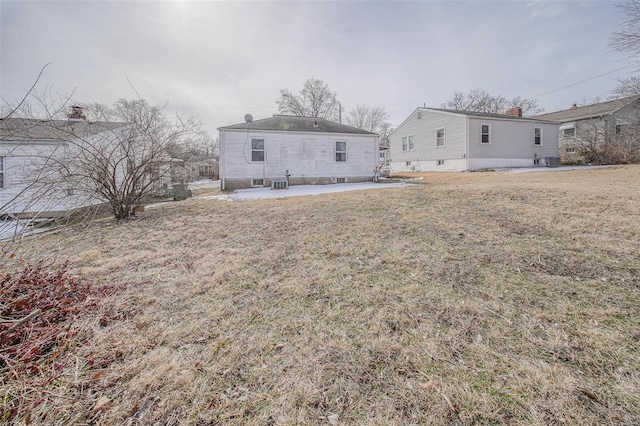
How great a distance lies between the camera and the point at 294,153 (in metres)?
14.0

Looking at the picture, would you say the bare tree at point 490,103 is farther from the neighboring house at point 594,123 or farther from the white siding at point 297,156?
the white siding at point 297,156

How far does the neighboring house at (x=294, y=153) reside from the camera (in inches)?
518

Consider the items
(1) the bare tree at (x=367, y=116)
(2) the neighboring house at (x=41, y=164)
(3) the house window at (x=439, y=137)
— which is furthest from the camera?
(1) the bare tree at (x=367, y=116)

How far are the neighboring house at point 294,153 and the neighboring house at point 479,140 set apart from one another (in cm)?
593

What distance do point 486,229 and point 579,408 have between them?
367 cm

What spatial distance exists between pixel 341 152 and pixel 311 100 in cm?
2471

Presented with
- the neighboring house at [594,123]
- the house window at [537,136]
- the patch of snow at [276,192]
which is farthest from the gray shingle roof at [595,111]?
the patch of snow at [276,192]

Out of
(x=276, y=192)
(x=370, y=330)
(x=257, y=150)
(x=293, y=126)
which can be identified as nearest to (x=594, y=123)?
(x=293, y=126)

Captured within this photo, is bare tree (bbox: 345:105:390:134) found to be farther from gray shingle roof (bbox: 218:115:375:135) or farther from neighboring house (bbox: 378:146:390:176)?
gray shingle roof (bbox: 218:115:375:135)

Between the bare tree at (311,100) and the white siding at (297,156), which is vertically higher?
the bare tree at (311,100)

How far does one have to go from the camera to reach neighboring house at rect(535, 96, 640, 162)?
19.1 m

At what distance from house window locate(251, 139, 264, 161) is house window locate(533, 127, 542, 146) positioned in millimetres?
18417

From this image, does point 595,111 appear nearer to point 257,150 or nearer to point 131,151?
point 257,150

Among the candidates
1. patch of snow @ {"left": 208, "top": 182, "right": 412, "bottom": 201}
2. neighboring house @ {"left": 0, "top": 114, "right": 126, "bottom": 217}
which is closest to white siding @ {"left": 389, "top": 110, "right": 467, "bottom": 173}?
patch of snow @ {"left": 208, "top": 182, "right": 412, "bottom": 201}
